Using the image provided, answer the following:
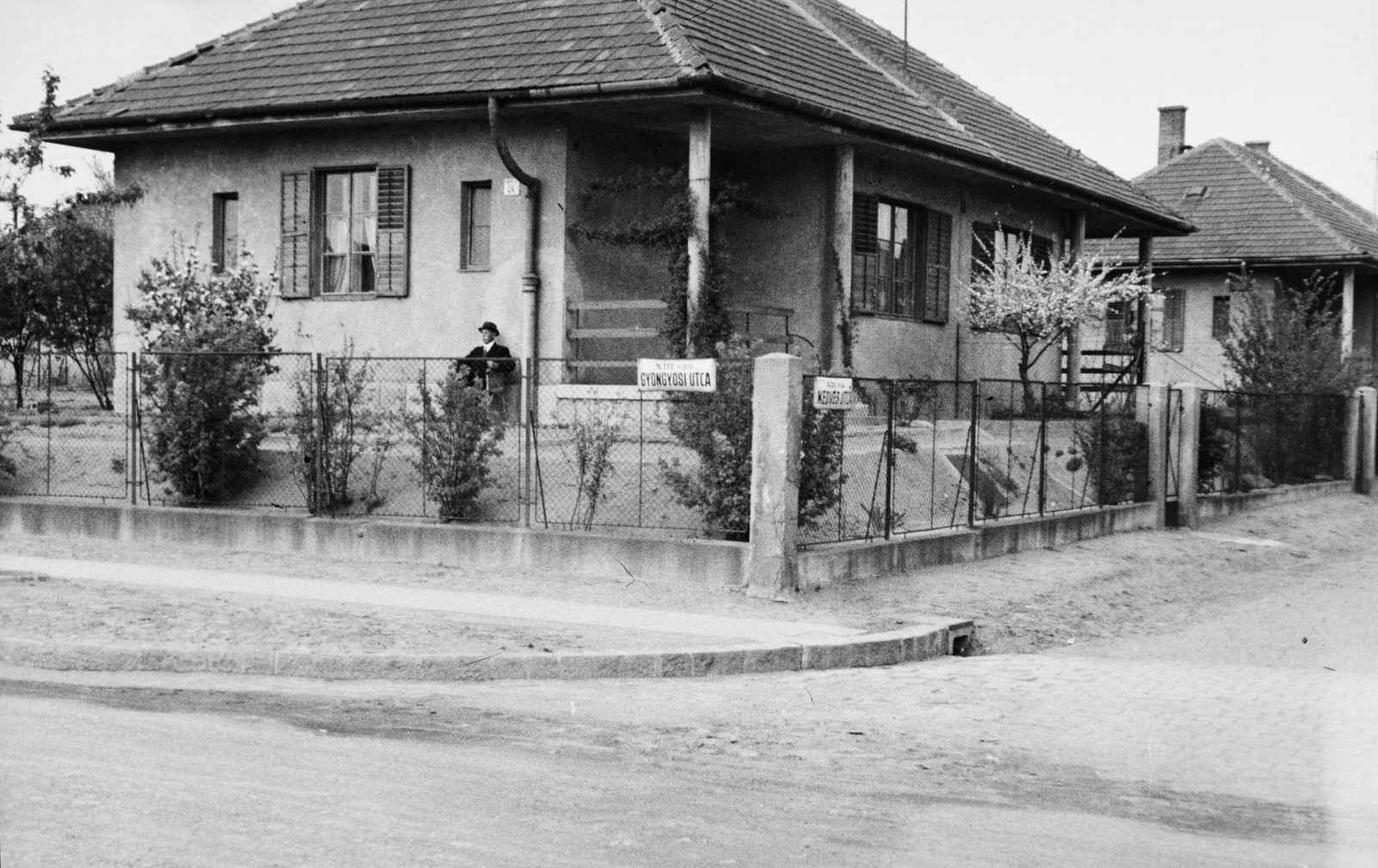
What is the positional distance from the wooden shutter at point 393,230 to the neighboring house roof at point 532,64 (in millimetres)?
1274

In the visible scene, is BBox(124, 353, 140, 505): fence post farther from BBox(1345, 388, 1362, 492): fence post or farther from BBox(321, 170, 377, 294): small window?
BBox(1345, 388, 1362, 492): fence post

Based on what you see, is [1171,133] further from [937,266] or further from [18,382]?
[18,382]

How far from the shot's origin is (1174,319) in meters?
41.7

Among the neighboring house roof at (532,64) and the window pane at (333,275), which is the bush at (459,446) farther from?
the window pane at (333,275)

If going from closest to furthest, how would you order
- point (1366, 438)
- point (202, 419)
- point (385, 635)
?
point (385, 635)
point (202, 419)
point (1366, 438)

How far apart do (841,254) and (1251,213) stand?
24.4 metres

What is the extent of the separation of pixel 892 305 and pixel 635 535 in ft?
35.3

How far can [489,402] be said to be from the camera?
15.4 m

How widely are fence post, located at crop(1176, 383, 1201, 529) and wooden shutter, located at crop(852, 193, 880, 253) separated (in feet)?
15.8

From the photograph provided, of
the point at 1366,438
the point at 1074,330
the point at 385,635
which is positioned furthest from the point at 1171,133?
the point at 385,635

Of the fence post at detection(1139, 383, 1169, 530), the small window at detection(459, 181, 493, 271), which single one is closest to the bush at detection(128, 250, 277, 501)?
the small window at detection(459, 181, 493, 271)

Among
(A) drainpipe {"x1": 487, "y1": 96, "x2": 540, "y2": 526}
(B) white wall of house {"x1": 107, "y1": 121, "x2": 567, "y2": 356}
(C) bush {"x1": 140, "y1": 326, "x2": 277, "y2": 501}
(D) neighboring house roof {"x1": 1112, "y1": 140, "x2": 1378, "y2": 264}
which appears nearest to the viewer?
(C) bush {"x1": 140, "y1": 326, "x2": 277, "y2": 501}

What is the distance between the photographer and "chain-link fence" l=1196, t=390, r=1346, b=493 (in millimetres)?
23312

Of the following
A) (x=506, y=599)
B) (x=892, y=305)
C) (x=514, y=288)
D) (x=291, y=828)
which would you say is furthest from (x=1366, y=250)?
(x=291, y=828)
